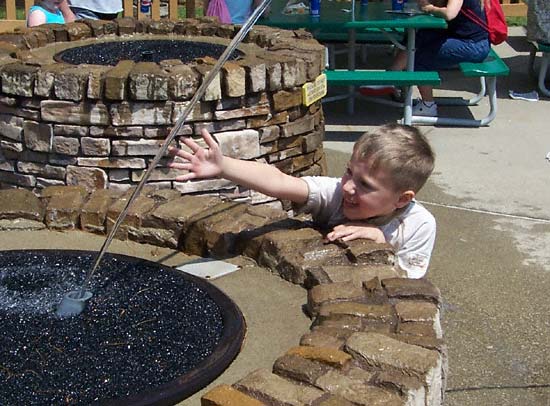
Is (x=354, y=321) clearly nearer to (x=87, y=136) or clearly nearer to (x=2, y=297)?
(x=2, y=297)

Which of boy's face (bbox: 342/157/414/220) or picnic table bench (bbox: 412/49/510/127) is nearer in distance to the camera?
boy's face (bbox: 342/157/414/220)

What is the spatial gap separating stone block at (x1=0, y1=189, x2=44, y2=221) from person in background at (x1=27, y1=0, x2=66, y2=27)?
2528 mm

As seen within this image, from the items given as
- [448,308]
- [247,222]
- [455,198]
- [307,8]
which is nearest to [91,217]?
[247,222]

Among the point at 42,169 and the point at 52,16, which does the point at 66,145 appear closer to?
the point at 42,169

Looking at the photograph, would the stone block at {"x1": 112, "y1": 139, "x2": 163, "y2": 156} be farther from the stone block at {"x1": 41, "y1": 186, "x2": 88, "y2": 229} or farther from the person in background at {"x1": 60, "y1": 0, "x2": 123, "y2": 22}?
the person in background at {"x1": 60, "y1": 0, "x2": 123, "y2": 22}

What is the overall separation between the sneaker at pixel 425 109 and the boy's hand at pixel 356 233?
407 centimetres

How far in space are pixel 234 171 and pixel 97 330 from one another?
640mm

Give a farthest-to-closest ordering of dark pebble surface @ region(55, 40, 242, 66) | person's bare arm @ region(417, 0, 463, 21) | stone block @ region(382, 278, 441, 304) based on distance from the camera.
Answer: person's bare arm @ region(417, 0, 463, 21)
dark pebble surface @ region(55, 40, 242, 66)
stone block @ region(382, 278, 441, 304)

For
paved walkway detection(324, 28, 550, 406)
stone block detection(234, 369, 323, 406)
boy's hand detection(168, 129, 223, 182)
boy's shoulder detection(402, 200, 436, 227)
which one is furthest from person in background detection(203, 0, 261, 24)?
stone block detection(234, 369, 323, 406)

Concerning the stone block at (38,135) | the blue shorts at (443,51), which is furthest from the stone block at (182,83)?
the blue shorts at (443,51)

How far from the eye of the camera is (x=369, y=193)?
294 centimetres

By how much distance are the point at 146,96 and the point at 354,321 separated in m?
1.88

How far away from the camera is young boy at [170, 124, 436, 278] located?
288cm

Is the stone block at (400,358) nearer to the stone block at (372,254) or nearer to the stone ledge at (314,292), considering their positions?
the stone ledge at (314,292)
